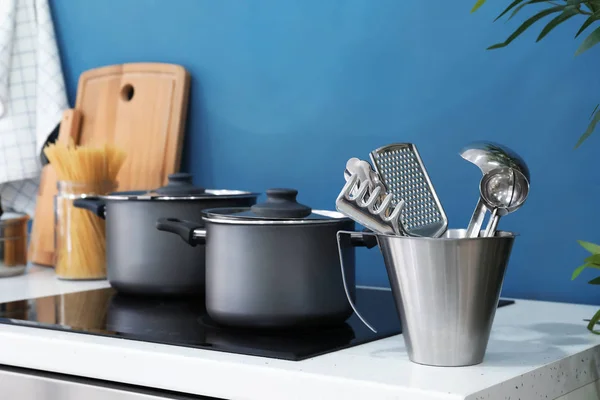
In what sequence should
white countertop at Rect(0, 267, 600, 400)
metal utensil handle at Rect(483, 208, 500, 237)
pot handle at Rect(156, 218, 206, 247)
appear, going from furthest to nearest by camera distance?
pot handle at Rect(156, 218, 206, 247)
metal utensil handle at Rect(483, 208, 500, 237)
white countertop at Rect(0, 267, 600, 400)

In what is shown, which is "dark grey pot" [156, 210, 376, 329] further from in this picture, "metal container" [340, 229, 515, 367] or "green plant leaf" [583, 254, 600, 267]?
"green plant leaf" [583, 254, 600, 267]

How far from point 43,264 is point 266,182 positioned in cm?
50

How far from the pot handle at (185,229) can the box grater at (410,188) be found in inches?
12.3

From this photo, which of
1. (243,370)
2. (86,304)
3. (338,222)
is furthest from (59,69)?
(243,370)

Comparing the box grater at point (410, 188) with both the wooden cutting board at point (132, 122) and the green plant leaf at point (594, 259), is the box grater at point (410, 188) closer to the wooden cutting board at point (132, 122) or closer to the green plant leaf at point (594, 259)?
the green plant leaf at point (594, 259)

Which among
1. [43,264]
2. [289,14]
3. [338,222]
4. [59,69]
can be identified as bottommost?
[43,264]

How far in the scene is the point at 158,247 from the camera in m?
1.25

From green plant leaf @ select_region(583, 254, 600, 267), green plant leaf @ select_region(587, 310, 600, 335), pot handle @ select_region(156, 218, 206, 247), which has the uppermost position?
green plant leaf @ select_region(583, 254, 600, 267)

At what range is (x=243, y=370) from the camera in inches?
33.4

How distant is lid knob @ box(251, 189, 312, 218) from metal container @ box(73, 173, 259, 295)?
0.22 metres

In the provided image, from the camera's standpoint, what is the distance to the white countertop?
2.56 feet

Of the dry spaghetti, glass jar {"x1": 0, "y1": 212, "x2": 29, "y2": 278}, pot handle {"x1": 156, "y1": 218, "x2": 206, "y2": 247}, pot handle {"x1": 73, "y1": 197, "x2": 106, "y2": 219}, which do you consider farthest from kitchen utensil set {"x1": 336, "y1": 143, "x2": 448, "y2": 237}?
glass jar {"x1": 0, "y1": 212, "x2": 29, "y2": 278}

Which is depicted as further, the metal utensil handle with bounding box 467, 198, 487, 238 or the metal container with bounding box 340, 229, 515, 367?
the metal utensil handle with bounding box 467, 198, 487, 238

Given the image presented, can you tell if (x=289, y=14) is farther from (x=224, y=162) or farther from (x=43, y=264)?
(x=43, y=264)
